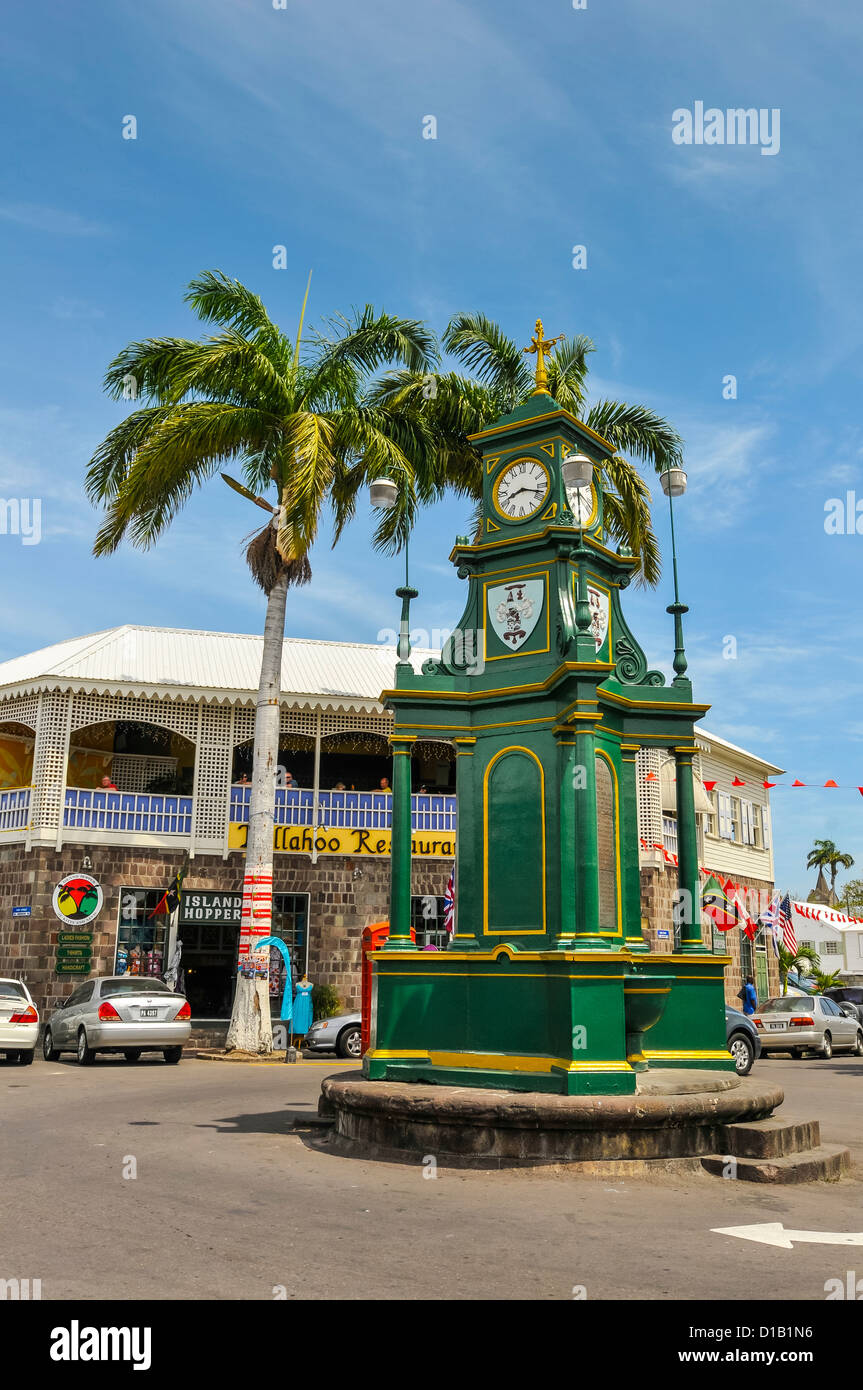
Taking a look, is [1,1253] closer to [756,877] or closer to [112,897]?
[112,897]

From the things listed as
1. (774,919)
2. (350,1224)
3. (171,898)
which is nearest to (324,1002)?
(171,898)

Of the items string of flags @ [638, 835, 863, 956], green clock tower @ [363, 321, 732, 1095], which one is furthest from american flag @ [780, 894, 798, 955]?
green clock tower @ [363, 321, 732, 1095]

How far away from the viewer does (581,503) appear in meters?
11.4

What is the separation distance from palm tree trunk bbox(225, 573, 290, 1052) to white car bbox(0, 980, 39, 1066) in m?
3.47

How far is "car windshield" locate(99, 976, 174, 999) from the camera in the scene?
18.4 metres

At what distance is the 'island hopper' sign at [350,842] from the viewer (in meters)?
26.5

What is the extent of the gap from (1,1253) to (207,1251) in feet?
3.34

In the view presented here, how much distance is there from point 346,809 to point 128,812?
5005 millimetres

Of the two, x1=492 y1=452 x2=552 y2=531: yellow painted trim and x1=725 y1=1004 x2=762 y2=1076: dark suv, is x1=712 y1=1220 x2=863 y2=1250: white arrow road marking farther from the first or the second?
x1=725 y1=1004 x2=762 y2=1076: dark suv

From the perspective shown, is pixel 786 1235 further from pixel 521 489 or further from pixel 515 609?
pixel 521 489

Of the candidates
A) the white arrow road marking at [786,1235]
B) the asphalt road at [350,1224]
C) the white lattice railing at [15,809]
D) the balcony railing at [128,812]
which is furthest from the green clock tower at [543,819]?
the white lattice railing at [15,809]

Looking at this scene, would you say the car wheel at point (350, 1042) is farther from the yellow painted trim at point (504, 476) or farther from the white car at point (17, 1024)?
the yellow painted trim at point (504, 476)

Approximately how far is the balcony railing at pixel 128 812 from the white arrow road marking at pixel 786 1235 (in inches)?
822
